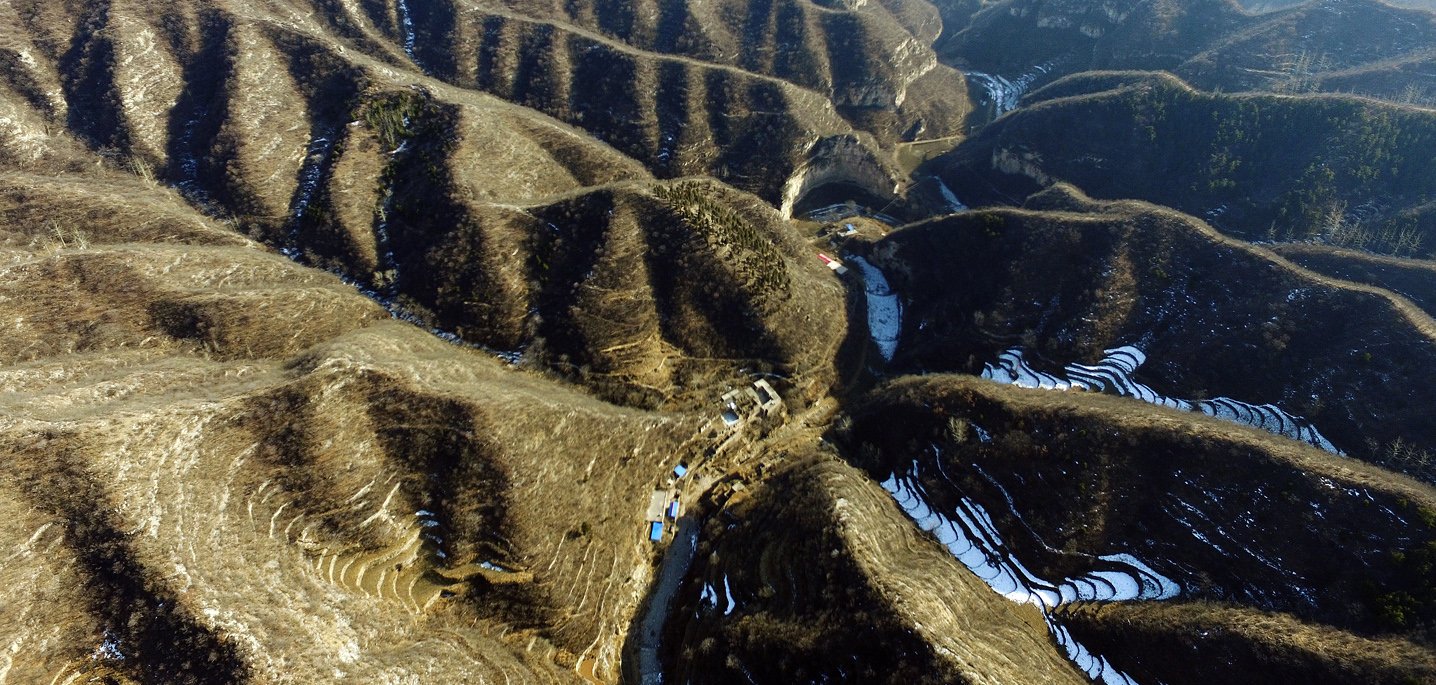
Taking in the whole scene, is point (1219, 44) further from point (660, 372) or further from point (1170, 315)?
point (660, 372)

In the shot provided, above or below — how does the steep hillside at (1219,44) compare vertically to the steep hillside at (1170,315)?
above

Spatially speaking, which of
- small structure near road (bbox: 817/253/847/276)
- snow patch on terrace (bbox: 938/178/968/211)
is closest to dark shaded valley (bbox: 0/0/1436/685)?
snow patch on terrace (bbox: 938/178/968/211)

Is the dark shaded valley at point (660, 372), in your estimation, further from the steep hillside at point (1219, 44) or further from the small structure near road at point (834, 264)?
the steep hillside at point (1219, 44)

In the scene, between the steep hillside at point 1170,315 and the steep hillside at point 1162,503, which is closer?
the steep hillside at point 1162,503

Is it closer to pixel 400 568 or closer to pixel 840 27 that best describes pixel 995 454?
pixel 400 568

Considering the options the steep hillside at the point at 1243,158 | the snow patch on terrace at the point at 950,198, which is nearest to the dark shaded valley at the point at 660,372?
the steep hillside at the point at 1243,158

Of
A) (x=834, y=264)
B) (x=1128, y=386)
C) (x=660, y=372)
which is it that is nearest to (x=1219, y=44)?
(x=834, y=264)

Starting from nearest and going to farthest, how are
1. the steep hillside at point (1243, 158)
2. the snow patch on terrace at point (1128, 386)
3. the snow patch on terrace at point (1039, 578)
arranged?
the snow patch on terrace at point (1039, 578) < the snow patch on terrace at point (1128, 386) < the steep hillside at point (1243, 158)
